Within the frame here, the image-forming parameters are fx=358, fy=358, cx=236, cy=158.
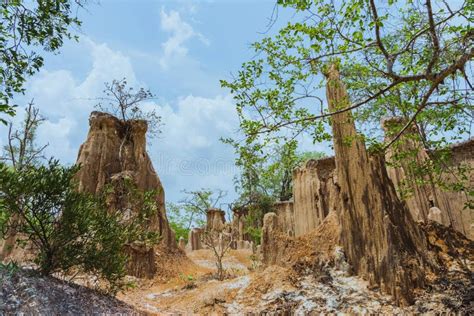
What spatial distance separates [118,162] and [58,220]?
28.6 feet

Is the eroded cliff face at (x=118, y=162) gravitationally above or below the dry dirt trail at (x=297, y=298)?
above

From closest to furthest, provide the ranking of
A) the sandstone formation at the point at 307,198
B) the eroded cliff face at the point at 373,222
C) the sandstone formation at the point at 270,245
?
the eroded cliff face at the point at 373,222 < the sandstone formation at the point at 270,245 < the sandstone formation at the point at 307,198

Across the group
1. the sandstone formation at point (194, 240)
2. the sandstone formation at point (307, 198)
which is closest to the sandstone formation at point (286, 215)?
the sandstone formation at point (194, 240)

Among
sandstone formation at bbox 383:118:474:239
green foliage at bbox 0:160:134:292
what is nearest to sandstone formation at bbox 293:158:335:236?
sandstone formation at bbox 383:118:474:239

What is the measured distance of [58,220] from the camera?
6062mm

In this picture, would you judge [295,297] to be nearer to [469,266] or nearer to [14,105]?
[469,266]

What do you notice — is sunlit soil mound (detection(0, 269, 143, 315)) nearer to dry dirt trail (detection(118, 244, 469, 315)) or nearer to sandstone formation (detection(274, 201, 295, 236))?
dry dirt trail (detection(118, 244, 469, 315))

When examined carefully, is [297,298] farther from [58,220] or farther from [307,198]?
[307,198]

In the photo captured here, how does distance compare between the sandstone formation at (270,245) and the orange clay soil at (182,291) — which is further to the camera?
the sandstone formation at (270,245)

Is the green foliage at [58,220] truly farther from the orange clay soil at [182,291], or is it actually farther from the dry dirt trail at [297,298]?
the orange clay soil at [182,291]

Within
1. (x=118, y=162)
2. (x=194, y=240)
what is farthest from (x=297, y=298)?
(x=194, y=240)

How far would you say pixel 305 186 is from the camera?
1350 cm

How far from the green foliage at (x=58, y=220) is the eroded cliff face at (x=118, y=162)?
638 cm

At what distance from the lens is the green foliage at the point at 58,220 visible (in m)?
5.62
